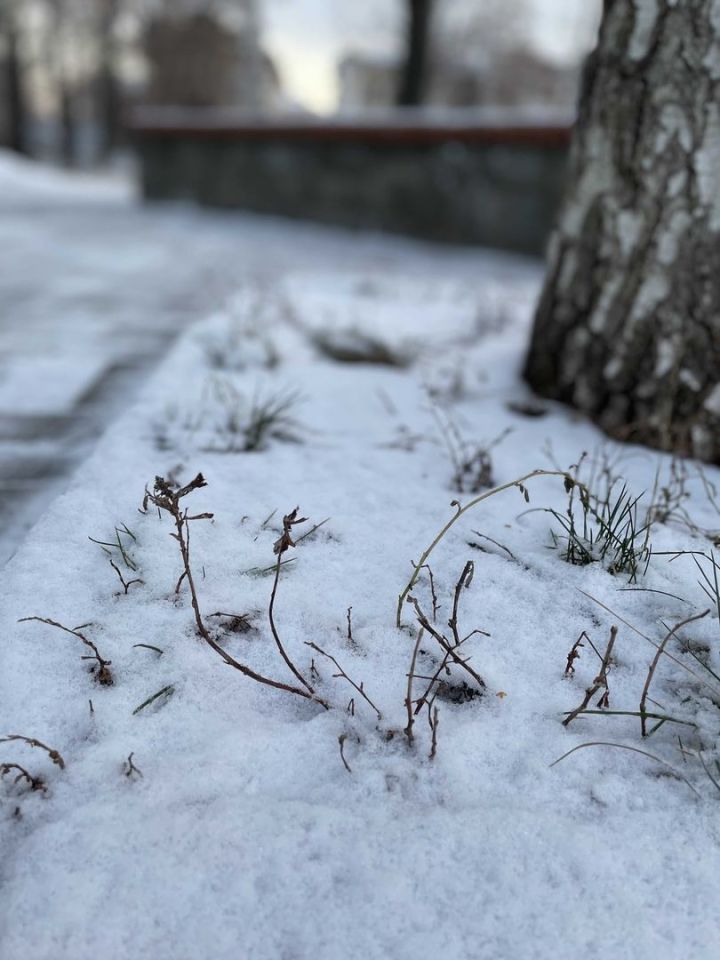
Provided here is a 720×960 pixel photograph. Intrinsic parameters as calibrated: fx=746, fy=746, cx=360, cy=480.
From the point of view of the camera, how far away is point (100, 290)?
186 inches

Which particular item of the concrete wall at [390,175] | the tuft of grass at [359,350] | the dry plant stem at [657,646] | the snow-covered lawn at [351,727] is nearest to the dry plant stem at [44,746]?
the snow-covered lawn at [351,727]

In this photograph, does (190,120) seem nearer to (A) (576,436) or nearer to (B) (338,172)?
(B) (338,172)

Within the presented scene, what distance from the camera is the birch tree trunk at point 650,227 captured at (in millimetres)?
2105

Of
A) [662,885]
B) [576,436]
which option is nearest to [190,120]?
[576,436]

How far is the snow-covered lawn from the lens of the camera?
0.95 meters

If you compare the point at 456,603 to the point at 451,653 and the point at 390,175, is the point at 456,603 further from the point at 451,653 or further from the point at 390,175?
the point at 390,175

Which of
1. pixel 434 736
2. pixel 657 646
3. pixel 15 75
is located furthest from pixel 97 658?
pixel 15 75

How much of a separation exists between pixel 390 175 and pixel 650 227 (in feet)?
19.5

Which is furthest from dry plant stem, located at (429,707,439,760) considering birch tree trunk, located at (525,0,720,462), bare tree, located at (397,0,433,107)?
bare tree, located at (397,0,433,107)

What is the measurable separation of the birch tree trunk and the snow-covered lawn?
0.34m

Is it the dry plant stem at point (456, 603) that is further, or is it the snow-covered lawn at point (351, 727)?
the dry plant stem at point (456, 603)

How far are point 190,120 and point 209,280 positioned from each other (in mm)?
6264

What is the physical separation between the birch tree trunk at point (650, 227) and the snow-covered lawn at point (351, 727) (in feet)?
1.10

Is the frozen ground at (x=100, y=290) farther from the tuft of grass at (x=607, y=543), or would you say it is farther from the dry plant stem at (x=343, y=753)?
the tuft of grass at (x=607, y=543)
